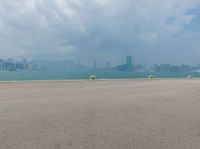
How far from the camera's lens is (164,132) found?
17.5 feet

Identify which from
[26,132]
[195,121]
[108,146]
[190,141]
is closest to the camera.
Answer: [108,146]

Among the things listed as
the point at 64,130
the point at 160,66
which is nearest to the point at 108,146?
the point at 64,130

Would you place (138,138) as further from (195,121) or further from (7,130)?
(7,130)

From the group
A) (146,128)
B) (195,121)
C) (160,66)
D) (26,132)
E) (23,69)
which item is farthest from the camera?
(160,66)

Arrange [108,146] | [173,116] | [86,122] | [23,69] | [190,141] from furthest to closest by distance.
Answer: [23,69] < [173,116] < [86,122] < [190,141] < [108,146]

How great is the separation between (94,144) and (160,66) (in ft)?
437

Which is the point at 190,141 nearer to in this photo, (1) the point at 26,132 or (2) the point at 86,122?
(2) the point at 86,122

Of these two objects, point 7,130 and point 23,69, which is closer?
point 7,130

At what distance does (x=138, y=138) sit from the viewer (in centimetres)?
485

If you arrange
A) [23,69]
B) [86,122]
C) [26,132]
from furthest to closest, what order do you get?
[23,69], [86,122], [26,132]

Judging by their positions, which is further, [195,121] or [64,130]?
[195,121]

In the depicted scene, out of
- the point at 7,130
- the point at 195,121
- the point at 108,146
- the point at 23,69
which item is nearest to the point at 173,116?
the point at 195,121

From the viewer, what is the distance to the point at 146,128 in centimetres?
566

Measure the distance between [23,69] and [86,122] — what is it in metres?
123
